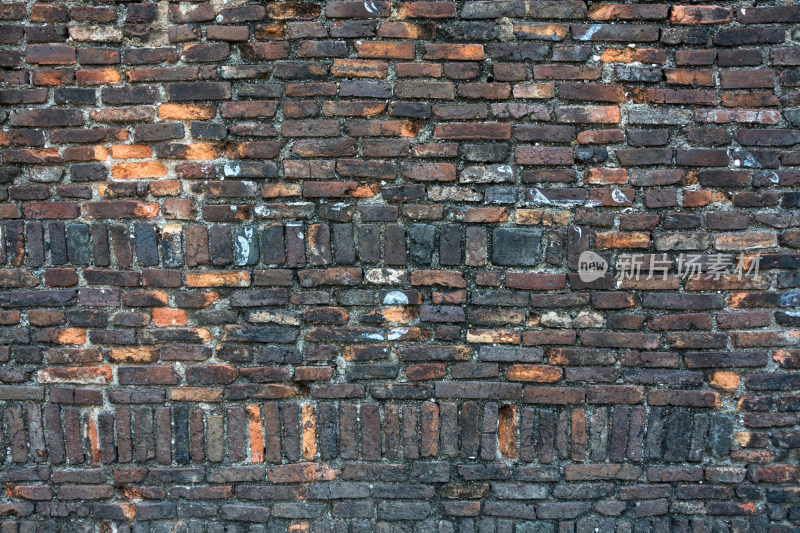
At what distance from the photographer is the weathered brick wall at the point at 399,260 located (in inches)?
76.5

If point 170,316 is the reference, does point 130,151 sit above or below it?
above

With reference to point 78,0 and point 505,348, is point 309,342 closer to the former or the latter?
point 505,348

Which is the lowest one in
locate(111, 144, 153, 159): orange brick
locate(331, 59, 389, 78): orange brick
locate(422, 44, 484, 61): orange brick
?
locate(111, 144, 153, 159): orange brick

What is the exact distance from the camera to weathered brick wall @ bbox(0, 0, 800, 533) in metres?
1.94

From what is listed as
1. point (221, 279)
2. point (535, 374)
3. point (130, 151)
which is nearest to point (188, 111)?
point (130, 151)

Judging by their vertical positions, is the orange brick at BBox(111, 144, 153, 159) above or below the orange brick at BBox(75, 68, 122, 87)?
below

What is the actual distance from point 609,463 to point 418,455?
28.3 inches

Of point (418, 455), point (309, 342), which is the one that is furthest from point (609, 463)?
point (309, 342)

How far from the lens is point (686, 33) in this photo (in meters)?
1.94

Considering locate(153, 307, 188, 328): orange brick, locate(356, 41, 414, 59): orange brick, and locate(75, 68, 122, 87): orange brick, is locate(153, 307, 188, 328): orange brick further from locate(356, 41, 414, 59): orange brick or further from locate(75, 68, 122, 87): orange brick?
locate(356, 41, 414, 59): orange brick

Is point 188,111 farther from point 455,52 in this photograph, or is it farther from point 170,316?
point 455,52

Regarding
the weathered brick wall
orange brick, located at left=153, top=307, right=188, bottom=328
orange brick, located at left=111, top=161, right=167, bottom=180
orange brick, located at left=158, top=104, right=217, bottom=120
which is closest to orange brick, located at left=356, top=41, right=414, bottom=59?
the weathered brick wall

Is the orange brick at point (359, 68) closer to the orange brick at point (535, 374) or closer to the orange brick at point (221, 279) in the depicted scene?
the orange brick at point (221, 279)

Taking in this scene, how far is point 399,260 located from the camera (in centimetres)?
194
